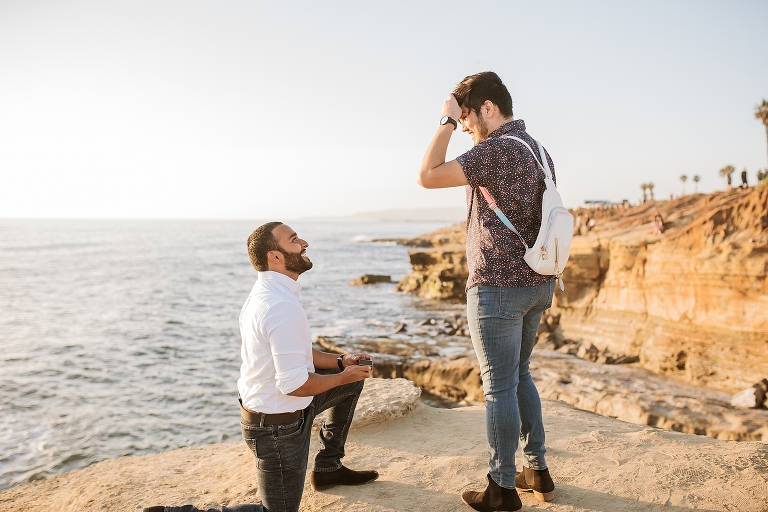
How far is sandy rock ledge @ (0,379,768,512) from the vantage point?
3.60m

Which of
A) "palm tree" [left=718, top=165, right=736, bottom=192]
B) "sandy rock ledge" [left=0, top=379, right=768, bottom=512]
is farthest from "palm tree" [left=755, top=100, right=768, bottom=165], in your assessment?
"sandy rock ledge" [left=0, top=379, right=768, bottom=512]

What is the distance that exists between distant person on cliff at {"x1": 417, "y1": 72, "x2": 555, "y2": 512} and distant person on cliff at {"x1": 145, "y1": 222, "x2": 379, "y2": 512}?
95 centimetres

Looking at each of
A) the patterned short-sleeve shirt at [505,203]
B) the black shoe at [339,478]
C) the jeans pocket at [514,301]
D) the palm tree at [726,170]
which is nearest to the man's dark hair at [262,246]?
the patterned short-sleeve shirt at [505,203]

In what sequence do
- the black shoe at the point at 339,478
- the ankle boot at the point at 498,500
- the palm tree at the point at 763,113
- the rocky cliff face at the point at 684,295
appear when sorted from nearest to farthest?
the ankle boot at the point at 498,500, the black shoe at the point at 339,478, the rocky cliff face at the point at 684,295, the palm tree at the point at 763,113

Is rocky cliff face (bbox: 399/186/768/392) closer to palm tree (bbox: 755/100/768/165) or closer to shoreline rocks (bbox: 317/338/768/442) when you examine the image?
shoreline rocks (bbox: 317/338/768/442)

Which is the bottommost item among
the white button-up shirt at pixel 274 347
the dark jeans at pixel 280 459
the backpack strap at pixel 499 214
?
the dark jeans at pixel 280 459

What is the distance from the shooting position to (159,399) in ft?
36.3

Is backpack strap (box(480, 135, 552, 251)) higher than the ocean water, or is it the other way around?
Answer: backpack strap (box(480, 135, 552, 251))

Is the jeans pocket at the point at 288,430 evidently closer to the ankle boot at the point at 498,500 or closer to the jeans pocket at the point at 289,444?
the jeans pocket at the point at 289,444

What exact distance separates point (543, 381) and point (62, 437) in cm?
974

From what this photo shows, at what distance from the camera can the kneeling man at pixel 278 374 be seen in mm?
2879

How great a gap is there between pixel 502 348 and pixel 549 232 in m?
0.75

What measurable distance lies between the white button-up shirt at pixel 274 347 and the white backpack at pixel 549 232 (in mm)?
1358

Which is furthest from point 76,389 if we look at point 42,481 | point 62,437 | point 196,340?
point 42,481
